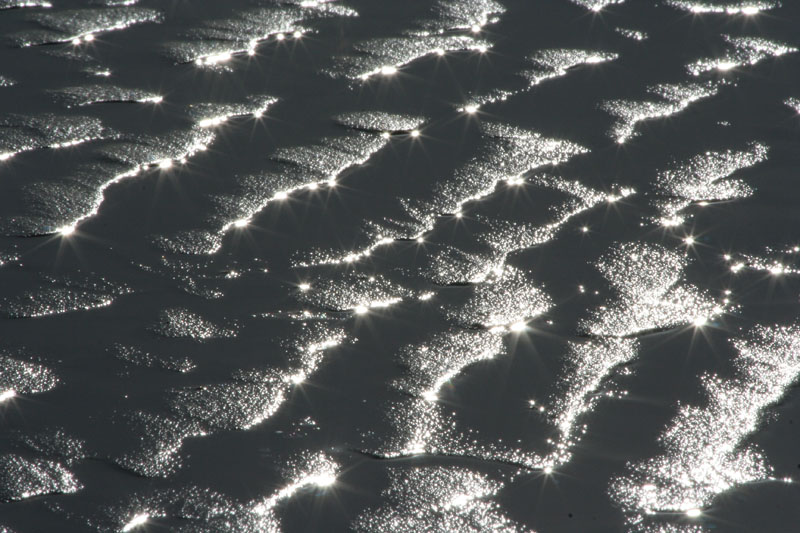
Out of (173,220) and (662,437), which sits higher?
(173,220)

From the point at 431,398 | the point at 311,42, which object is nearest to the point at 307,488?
the point at 431,398

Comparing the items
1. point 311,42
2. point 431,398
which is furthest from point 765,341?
point 311,42

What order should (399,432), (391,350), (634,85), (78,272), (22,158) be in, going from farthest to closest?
1. (634,85)
2. (22,158)
3. (78,272)
4. (391,350)
5. (399,432)

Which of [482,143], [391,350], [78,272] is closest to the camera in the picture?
[391,350]

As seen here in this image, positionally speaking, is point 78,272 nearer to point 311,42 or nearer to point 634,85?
point 311,42

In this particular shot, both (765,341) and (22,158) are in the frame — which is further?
(22,158)

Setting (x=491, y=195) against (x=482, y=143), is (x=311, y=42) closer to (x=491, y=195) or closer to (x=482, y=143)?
(x=482, y=143)
